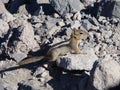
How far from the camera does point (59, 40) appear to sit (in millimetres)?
11633

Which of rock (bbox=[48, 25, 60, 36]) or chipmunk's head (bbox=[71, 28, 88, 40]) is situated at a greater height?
chipmunk's head (bbox=[71, 28, 88, 40])

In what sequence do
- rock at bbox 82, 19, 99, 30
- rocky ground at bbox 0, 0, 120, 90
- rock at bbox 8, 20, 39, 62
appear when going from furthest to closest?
rock at bbox 82, 19, 99, 30 → rock at bbox 8, 20, 39, 62 → rocky ground at bbox 0, 0, 120, 90

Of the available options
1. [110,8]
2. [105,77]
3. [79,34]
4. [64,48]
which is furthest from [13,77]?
[110,8]

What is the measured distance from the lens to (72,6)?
41.5 ft

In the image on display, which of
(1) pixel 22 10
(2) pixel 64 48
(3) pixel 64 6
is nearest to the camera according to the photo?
(2) pixel 64 48

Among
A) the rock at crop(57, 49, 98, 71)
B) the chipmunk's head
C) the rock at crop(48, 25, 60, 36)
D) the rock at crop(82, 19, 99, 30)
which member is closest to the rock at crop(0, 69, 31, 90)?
the rock at crop(57, 49, 98, 71)

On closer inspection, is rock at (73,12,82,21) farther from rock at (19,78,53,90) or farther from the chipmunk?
rock at (19,78,53,90)

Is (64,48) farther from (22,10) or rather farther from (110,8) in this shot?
(22,10)

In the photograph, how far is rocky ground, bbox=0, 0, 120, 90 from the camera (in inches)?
389

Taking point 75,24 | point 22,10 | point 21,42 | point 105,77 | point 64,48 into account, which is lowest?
point 105,77

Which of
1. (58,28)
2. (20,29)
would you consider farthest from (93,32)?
(20,29)

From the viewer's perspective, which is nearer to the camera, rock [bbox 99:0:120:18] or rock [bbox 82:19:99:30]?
rock [bbox 82:19:99:30]

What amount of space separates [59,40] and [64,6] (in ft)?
3.97

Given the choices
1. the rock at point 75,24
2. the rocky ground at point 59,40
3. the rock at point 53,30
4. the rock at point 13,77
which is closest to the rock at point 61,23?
the rocky ground at point 59,40
